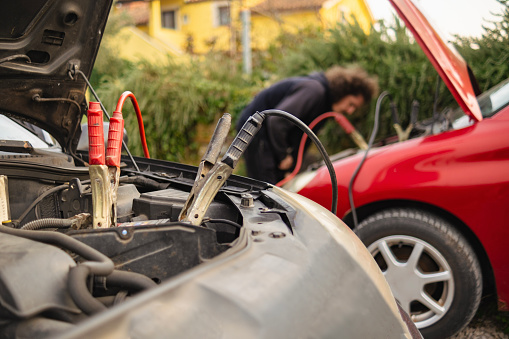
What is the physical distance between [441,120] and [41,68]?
2621 mm

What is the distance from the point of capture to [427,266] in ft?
7.55

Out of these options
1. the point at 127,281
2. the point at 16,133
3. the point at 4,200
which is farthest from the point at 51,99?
the point at 127,281

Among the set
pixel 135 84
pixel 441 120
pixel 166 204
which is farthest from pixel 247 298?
pixel 135 84

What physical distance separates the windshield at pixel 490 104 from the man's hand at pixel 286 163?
4.83 feet

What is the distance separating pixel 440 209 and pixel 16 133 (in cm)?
241

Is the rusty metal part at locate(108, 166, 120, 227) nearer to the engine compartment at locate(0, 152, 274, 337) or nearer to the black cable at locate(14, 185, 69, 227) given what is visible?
the engine compartment at locate(0, 152, 274, 337)

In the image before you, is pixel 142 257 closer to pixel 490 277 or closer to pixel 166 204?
pixel 166 204

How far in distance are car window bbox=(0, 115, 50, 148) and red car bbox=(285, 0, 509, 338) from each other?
1810mm

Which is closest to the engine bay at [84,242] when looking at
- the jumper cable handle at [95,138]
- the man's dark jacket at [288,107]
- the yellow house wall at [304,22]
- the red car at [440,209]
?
the jumper cable handle at [95,138]

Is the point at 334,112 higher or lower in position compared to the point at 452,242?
higher

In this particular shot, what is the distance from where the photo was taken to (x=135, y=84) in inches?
262

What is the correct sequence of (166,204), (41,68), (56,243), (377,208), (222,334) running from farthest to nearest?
(377,208) < (41,68) < (166,204) < (56,243) < (222,334)

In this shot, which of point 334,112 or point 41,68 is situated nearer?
point 41,68

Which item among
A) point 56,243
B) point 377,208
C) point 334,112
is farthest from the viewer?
point 334,112
